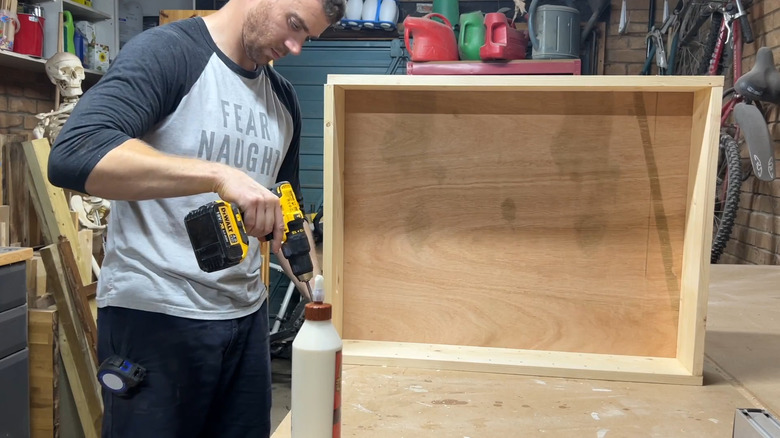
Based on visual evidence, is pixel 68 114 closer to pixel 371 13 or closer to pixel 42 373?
pixel 42 373

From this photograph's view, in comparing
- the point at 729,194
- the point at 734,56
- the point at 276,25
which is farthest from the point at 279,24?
the point at 734,56

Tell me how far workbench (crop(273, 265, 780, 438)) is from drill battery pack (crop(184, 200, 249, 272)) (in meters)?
0.25

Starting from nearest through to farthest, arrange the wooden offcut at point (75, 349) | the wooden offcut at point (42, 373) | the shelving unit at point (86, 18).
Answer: the wooden offcut at point (42, 373) → the wooden offcut at point (75, 349) → the shelving unit at point (86, 18)

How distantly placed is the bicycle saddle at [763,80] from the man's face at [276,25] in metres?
2.31

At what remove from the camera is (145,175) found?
2.96 ft

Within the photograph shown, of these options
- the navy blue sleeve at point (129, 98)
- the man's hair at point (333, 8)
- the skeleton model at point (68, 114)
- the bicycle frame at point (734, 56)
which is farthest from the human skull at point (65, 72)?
the bicycle frame at point (734, 56)

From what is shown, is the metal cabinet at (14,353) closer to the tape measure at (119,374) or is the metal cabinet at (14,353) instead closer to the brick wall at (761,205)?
the tape measure at (119,374)

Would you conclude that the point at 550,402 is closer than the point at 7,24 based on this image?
Yes

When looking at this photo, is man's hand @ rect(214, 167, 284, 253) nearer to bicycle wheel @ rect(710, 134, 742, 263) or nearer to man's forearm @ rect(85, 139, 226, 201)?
man's forearm @ rect(85, 139, 226, 201)

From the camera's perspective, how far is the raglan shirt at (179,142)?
107 centimetres

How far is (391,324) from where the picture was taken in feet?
4.32

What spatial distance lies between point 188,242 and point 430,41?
9.34ft

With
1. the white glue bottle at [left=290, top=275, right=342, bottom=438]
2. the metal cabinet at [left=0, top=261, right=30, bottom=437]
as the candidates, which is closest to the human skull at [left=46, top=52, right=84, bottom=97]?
the metal cabinet at [left=0, top=261, right=30, bottom=437]

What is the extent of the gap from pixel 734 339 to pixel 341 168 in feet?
3.05
